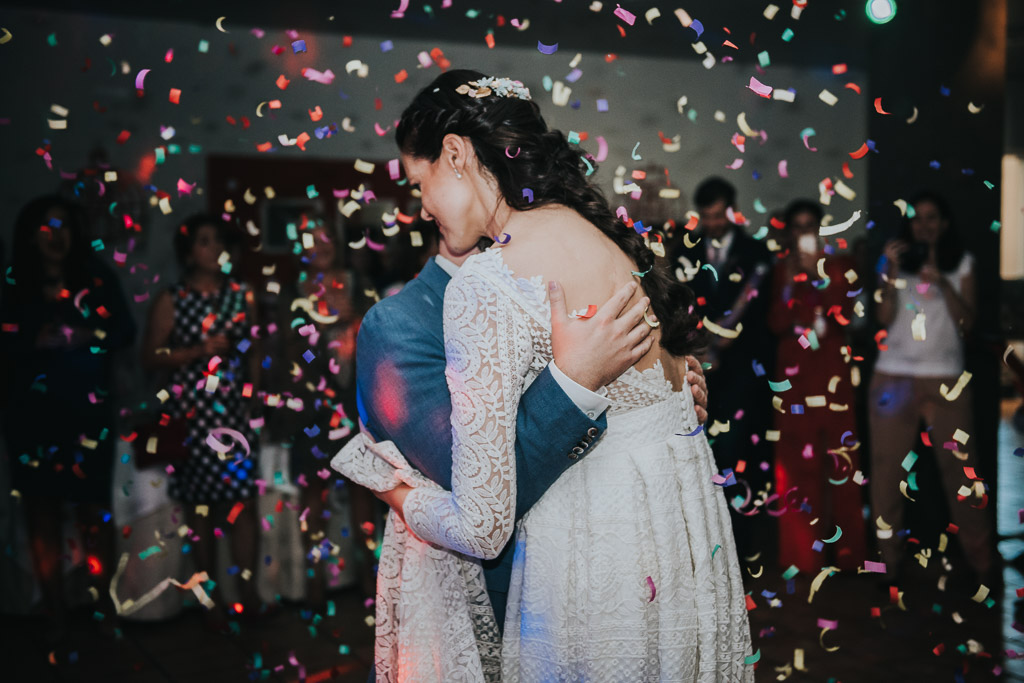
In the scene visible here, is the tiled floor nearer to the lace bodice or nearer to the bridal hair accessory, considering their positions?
the lace bodice

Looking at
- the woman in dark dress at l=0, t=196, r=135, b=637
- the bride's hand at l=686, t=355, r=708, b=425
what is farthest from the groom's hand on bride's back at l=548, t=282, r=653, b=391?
the woman in dark dress at l=0, t=196, r=135, b=637

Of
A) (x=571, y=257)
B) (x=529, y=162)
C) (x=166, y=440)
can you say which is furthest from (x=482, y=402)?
(x=166, y=440)

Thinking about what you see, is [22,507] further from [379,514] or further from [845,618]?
[845,618]

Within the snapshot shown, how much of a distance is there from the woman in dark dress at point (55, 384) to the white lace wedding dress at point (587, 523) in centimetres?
301

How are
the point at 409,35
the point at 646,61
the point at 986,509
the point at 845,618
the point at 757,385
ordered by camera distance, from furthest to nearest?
the point at 646,61
the point at 409,35
the point at 757,385
the point at 986,509
the point at 845,618

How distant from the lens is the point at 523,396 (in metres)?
1.43

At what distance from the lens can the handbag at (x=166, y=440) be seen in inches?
154

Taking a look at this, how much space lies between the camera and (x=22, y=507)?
418cm

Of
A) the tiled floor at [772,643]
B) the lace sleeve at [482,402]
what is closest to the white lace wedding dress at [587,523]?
the lace sleeve at [482,402]

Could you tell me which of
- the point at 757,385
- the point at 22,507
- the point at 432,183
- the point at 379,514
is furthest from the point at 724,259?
the point at 22,507

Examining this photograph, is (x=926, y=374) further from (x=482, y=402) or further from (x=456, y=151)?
(x=482, y=402)

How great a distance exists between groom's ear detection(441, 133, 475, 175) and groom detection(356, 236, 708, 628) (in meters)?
0.18

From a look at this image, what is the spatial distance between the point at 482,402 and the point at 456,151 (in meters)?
0.52

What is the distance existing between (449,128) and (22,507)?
11.8 ft
